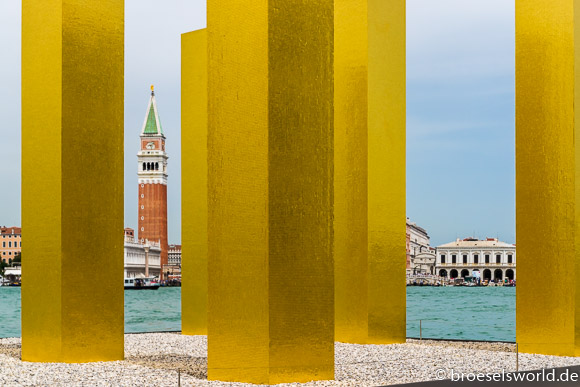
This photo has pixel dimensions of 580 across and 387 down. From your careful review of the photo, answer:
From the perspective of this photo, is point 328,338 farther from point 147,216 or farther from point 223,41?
point 147,216

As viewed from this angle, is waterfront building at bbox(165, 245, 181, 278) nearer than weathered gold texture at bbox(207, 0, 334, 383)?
No

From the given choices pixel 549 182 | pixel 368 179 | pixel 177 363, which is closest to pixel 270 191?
pixel 177 363

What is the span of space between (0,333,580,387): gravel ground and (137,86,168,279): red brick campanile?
375ft

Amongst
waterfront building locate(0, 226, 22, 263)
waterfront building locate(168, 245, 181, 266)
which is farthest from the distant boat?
waterfront building locate(168, 245, 181, 266)

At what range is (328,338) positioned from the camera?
1052 centimetres

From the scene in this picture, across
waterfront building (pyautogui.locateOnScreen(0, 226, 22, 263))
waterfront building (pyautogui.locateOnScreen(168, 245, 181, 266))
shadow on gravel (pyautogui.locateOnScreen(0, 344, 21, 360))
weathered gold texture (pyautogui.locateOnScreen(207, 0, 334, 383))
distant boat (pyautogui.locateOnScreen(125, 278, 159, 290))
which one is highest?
weathered gold texture (pyautogui.locateOnScreen(207, 0, 334, 383))

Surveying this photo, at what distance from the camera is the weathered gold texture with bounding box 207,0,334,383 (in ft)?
33.1

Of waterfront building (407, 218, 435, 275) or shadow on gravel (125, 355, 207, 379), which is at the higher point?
shadow on gravel (125, 355, 207, 379)

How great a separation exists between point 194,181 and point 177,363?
7238 millimetres

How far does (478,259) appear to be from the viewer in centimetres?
14762

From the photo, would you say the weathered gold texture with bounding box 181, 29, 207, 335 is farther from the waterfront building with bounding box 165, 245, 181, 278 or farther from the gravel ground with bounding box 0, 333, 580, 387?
the waterfront building with bounding box 165, 245, 181, 278

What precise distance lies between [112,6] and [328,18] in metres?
4.47

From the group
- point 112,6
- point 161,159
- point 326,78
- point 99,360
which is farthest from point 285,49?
point 161,159

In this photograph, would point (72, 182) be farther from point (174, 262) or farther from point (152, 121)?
point (174, 262)
